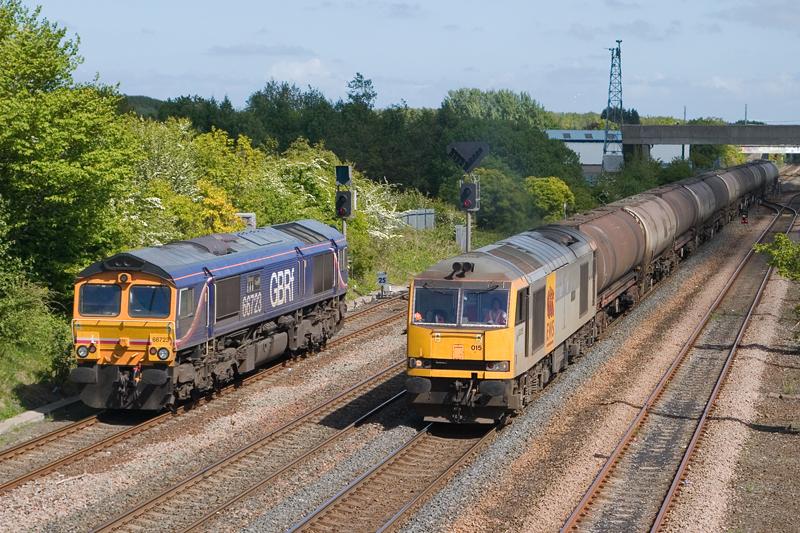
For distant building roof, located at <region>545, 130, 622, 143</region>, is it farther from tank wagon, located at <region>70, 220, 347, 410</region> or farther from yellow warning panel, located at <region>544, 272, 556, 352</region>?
yellow warning panel, located at <region>544, 272, 556, 352</region>

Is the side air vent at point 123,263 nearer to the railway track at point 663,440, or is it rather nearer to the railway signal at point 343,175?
the railway track at point 663,440

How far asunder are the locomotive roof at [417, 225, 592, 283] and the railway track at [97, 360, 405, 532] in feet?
12.4

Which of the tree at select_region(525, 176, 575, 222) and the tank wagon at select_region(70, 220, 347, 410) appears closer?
the tank wagon at select_region(70, 220, 347, 410)

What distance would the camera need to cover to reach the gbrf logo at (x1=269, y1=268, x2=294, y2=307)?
977 inches

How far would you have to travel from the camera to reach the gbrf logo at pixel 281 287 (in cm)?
2481

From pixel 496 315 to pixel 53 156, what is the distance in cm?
1135

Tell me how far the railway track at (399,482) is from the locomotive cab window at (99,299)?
21.5 ft

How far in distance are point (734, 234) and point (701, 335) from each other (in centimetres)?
3129

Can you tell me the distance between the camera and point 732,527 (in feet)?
48.5

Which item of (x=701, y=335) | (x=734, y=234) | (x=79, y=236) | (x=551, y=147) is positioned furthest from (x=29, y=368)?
(x=551, y=147)

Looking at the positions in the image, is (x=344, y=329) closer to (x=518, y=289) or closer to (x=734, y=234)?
(x=518, y=289)

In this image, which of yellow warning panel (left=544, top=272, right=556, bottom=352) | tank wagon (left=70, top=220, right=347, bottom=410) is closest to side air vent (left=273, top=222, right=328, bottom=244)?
tank wagon (left=70, top=220, right=347, bottom=410)

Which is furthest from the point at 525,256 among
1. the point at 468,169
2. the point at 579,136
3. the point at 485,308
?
the point at 579,136

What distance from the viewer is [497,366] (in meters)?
18.8
